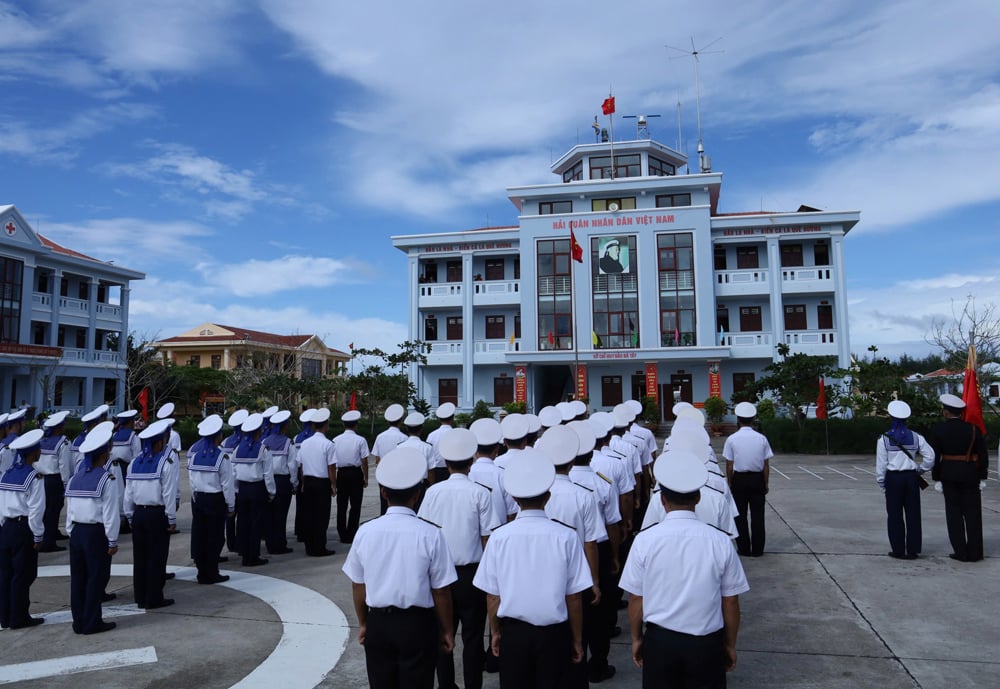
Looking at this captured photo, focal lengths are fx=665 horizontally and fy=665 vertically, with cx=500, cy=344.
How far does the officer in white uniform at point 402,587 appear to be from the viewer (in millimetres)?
3502

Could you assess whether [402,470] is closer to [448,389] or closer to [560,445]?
[560,445]

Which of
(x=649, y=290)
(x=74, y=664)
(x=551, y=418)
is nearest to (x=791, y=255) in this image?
(x=649, y=290)

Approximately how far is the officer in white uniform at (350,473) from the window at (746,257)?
1198 inches

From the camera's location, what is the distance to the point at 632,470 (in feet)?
25.4

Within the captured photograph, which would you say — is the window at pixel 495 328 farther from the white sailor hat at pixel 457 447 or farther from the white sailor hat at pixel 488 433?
the white sailor hat at pixel 457 447

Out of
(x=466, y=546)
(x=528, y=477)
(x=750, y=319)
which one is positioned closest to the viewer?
(x=528, y=477)

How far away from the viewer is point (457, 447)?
Answer: 502 cm

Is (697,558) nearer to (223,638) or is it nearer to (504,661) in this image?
(504,661)

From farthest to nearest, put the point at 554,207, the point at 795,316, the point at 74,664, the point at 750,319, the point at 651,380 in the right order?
the point at 554,207 → the point at 750,319 → the point at 795,316 → the point at 651,380 → the point at 74,664

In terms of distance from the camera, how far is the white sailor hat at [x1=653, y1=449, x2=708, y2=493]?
3301 millimetres

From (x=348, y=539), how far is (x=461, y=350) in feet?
92.2

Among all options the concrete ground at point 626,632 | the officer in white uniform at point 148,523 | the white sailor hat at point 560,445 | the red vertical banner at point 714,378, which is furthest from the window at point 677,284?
the white sailor hat at point 560,445

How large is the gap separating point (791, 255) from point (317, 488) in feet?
107

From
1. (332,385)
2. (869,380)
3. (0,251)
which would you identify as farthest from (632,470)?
(0,251)
